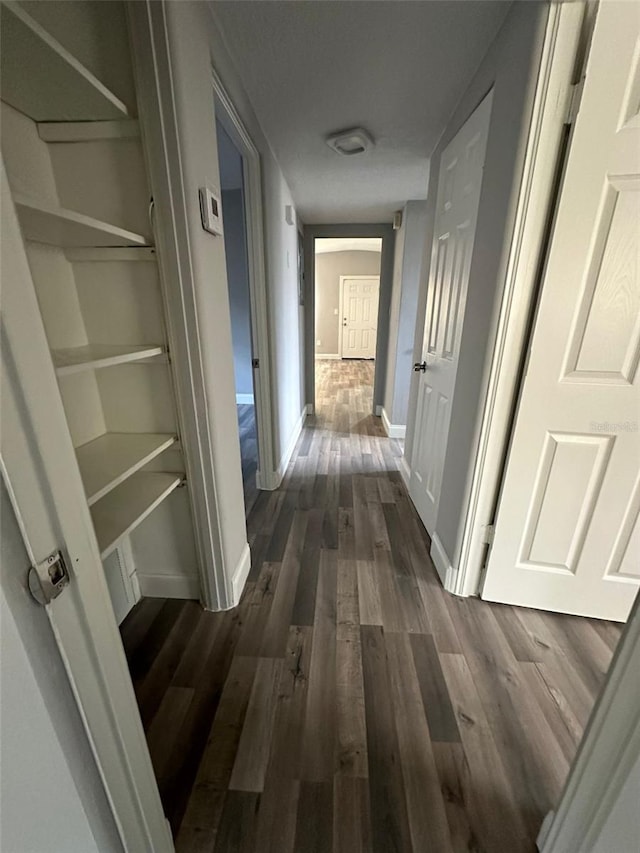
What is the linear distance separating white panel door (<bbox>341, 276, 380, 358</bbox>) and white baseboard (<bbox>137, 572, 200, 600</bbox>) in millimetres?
7438

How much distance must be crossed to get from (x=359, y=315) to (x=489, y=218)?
25.4ft

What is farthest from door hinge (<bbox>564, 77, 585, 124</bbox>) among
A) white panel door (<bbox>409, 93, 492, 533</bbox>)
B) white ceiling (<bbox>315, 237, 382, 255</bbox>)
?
white ceiling (<bbox>315, 237, 382, 255</bbox>)

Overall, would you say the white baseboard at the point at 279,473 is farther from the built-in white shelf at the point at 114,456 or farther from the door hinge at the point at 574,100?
the door hinge at the point at 574,100

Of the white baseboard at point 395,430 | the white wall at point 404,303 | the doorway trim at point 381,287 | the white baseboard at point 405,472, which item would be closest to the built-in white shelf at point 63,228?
the white baseboard at point 405,472

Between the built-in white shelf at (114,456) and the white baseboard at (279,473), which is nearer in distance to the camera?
the built-in white shelf at (114,456)

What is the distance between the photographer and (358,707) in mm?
1217

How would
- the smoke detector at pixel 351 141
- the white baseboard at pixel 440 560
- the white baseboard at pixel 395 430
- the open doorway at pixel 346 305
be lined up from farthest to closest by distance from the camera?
the open doorway at pixel 346 305
the white baseboard at pixel 395 430
the smoke detector at pixel 351 141
the white baseboard at pixel 440 560

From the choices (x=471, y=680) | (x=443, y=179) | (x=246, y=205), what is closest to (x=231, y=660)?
(x=471, y=680)

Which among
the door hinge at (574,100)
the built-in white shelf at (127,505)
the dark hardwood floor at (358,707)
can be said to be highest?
the door hinge at (574,100)

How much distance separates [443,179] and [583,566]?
2.10m

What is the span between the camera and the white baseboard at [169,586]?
162cm

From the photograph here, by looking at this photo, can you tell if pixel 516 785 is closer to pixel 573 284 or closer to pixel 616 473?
pixel 616 473

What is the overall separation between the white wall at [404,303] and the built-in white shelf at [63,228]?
2.44 metres

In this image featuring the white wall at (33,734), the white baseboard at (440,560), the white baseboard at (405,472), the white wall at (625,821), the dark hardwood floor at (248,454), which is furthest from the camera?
the white baseboard at (405,472)
